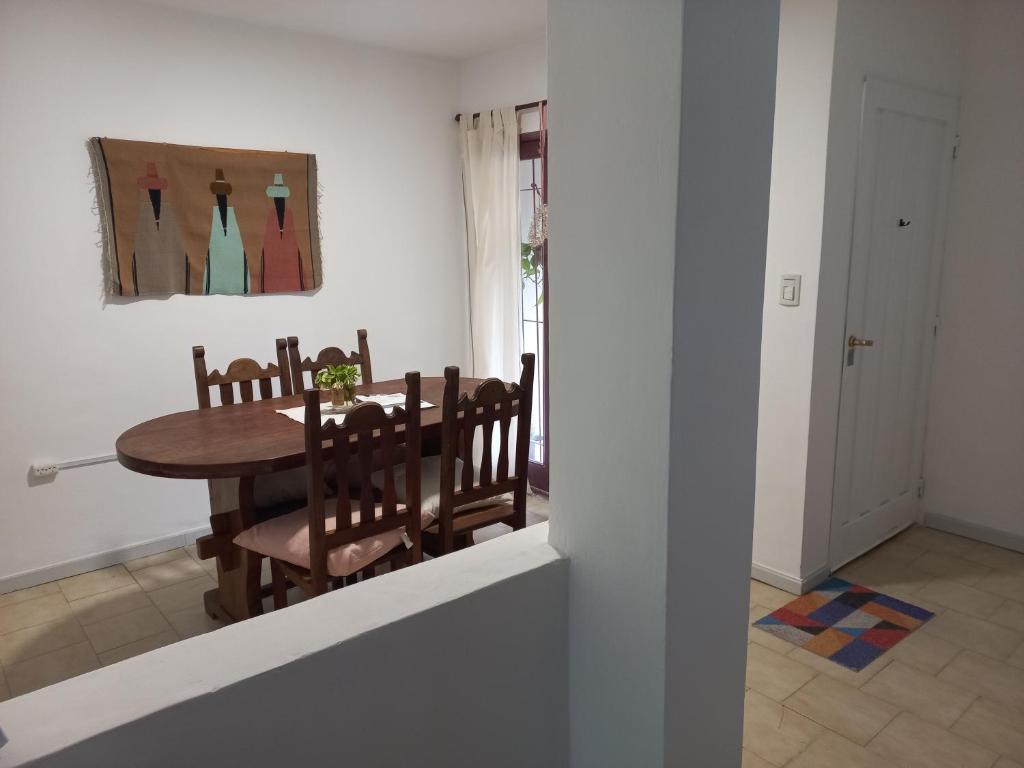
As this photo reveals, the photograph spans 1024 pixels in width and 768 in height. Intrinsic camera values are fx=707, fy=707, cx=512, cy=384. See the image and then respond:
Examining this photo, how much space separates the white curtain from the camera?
389cm

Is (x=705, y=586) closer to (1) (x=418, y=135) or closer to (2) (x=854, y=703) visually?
(2) (x=854, y=703)

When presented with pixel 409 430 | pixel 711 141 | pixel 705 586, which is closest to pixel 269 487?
pixel 409 430

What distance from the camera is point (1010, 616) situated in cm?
257

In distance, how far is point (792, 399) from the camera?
2.66 m

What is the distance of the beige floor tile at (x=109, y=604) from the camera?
279 centimetres

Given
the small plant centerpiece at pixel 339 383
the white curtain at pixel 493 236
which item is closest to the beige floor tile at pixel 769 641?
the small plant centerpiece at pixel 339 383

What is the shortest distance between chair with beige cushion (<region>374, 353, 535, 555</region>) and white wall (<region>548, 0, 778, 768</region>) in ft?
3.92

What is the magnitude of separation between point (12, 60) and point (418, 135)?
75.6 inches

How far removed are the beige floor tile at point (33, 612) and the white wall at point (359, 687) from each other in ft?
7.96

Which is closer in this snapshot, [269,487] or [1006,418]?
[269,487]

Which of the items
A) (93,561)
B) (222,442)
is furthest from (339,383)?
(93,561)

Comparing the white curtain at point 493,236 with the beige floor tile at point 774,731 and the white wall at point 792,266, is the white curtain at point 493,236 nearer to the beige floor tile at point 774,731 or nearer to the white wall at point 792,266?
the white wall at point 792,266

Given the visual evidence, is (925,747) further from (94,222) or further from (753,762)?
(94,222)

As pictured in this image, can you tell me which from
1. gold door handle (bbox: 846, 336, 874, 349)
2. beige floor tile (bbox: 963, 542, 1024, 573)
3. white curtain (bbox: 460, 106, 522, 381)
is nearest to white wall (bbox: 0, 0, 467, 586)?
white curtain (bbox: 460, 106, 522, 381)
